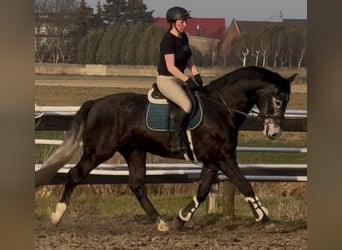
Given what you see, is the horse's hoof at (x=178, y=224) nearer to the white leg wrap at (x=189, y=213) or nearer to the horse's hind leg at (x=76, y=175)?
the white leg wrap at (x=189, y=213)

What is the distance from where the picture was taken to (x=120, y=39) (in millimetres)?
6277

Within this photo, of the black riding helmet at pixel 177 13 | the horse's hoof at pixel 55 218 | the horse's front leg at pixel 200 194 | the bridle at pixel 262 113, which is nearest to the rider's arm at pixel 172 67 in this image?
the black riding helmet at pixel 177 13

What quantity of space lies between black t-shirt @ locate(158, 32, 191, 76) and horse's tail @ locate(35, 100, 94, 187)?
2.01ft

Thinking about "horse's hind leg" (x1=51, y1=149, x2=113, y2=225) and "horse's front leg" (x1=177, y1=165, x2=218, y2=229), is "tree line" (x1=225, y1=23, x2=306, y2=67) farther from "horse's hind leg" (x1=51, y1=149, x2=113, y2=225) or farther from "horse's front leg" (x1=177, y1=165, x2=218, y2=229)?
"horse's hind leg" (x1=51, y1=149, x2=113, y2=225)

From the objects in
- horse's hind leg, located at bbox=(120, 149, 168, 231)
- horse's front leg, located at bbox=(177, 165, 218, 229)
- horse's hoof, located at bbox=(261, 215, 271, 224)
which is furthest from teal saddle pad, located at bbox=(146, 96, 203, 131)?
horse's hoof, located at bbox=(261, 215, 271, 224)

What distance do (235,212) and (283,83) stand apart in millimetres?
1017

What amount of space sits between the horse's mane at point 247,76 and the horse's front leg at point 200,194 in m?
0.61

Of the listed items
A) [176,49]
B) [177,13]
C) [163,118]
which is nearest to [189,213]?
[163,118]

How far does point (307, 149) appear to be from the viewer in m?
6.15

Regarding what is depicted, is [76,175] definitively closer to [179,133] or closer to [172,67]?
[179,133]

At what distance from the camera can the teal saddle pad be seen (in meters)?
6.44

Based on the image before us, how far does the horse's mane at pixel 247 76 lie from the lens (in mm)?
Answer: 6402
